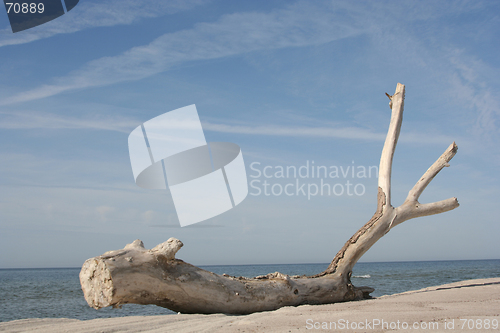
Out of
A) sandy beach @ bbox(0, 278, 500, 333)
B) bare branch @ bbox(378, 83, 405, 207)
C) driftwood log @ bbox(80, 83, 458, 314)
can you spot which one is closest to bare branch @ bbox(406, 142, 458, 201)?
driftwood log @ bbox(80, 83, 458, 314)

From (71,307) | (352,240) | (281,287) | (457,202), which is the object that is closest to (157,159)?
(281,287)

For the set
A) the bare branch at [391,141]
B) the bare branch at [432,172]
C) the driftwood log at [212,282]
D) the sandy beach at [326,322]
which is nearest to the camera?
the sandy beach at [326,322]

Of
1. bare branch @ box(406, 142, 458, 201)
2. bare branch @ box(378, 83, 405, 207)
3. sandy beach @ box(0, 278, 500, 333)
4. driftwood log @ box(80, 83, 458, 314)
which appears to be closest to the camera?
sandy beach @ box(0, 278, 500, 333)

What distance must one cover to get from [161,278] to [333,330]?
2.05 meters

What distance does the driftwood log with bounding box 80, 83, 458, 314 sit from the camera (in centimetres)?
381

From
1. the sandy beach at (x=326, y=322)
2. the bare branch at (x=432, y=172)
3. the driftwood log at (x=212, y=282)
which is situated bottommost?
the sandy beach at (x=326, y=322)

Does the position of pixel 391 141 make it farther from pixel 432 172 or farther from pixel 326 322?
pixel 326 322

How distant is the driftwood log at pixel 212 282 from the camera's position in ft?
12.5

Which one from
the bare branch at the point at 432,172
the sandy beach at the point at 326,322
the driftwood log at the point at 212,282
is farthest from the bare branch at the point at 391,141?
the sandy beach at the point at 326,322

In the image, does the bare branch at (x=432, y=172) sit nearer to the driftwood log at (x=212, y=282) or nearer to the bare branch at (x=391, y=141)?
the driftwood log at (x=212, y=282)

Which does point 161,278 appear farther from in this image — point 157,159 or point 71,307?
point 71,307

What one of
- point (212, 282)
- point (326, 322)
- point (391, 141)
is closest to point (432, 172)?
point (391, 141)

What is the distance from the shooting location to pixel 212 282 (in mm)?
4434

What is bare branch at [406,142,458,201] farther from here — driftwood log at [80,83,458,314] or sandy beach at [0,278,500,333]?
sandy beach at [0,278,500,333]
